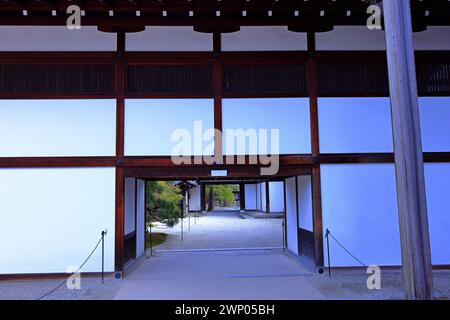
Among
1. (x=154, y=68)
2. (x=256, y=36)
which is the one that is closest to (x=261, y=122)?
(x=256, y=36)

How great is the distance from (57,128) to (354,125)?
6234mm

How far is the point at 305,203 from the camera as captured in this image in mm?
8555

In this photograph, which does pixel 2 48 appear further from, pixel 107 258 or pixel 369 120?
pixel 369 120

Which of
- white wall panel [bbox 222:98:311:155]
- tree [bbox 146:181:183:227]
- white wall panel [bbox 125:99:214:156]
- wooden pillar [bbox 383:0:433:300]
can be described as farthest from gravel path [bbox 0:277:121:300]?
tree [bbox 146:181:183:227]

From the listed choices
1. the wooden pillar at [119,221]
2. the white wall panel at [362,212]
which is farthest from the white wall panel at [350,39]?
the wooden pillar at [119,221]

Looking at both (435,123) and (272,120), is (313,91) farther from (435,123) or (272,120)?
(435,123)

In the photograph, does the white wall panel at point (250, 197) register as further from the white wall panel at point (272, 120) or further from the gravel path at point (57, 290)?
the gravel path at point (57, 290)

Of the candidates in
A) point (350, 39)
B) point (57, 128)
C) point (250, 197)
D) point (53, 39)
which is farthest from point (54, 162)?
point (250, 197)

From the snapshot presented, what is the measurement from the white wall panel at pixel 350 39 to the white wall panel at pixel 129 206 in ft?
17.2

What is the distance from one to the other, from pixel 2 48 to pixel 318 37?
6.71 meters

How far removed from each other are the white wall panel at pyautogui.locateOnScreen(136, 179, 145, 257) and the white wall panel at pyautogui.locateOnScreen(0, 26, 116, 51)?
3499 mm

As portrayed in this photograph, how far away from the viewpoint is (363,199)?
7473mm

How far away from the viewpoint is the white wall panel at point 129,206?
7.95m

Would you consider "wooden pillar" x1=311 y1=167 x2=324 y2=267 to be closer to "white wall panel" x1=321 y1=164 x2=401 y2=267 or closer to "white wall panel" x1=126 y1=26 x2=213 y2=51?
"white wall panel" x1=321 y1=164 x2=401 y2=267
